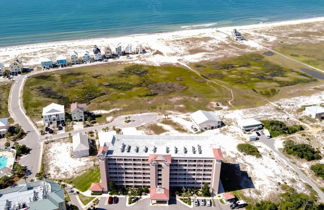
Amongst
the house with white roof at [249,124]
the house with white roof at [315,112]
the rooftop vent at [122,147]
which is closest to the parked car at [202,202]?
the rooftop vent at [122,147]

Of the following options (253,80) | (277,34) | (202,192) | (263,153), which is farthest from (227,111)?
(277,34)

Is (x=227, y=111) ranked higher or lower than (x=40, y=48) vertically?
lower

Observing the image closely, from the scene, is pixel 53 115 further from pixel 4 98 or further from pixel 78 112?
pixel 4 98

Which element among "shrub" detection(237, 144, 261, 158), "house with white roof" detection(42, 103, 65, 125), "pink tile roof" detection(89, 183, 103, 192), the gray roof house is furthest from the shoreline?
the gray roof house

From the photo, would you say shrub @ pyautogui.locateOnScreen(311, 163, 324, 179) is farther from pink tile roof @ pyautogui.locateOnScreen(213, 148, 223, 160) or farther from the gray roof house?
the gray roof house

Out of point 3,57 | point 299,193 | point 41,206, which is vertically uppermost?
point 3,57

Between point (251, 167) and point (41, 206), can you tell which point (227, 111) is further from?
point (41, 206)

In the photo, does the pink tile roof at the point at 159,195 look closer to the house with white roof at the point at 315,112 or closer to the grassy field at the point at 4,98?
the house with white roof at the point at 315,112
